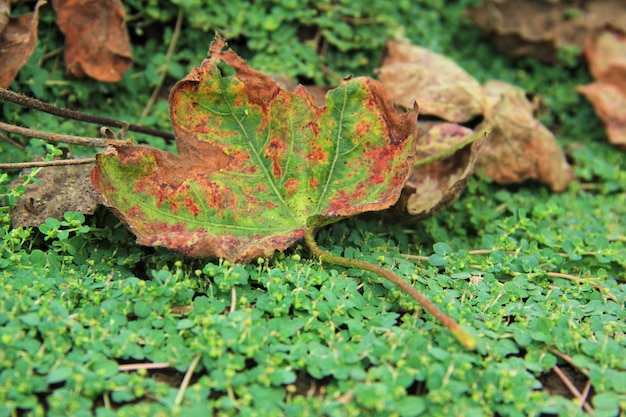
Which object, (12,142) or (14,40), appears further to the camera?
(14,40)

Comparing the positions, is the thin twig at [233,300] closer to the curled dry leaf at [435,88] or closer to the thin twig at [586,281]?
the thin twig at [586,281]

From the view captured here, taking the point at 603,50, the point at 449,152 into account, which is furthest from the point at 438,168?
the point at 603,50

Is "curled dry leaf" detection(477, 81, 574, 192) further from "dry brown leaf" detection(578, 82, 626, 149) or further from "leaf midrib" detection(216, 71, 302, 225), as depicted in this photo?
"leaf midrib" detection(216, 71, 302, 225)

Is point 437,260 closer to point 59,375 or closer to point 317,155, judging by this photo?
point 317,155

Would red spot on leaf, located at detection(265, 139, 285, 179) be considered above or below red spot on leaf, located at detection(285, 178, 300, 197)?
above

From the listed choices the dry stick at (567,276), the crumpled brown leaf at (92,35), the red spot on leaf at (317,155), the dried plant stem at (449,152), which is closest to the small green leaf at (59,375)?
the red spot on leaf at (317,155)

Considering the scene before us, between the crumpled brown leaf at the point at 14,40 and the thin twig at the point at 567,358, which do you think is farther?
the crumpled brown leaf at the point at 14,40

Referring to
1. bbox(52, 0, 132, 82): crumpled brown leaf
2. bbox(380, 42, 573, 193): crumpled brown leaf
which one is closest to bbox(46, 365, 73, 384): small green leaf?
bbox(52, 0, 132, 82): crumpled brown leaf
